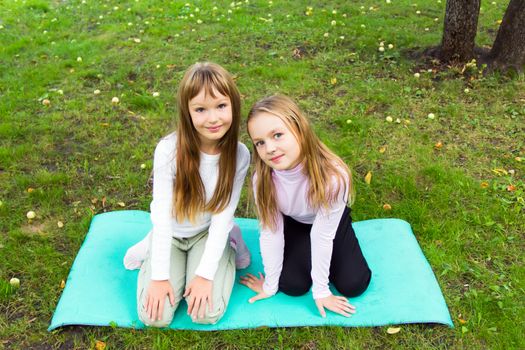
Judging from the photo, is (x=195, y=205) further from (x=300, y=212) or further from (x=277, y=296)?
(x=277, y=296)

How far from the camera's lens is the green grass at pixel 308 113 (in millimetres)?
2980

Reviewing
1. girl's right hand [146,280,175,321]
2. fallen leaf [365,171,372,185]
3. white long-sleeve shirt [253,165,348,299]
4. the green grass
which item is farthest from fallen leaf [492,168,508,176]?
girl's right hand [146,280,175,321]

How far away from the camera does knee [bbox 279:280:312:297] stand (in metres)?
3.05

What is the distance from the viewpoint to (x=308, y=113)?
5199mm

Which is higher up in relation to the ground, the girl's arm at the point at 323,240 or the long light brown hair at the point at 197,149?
the long light brown hair at the point at 197,149

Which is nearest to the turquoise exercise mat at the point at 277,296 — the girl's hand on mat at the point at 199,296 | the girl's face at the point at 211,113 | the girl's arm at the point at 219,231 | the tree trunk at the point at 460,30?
the girl's hand on mat at the point at 199,296

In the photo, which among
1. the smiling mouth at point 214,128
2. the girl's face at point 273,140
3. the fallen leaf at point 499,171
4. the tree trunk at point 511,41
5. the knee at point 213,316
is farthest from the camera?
the tree trunk at point 511,41

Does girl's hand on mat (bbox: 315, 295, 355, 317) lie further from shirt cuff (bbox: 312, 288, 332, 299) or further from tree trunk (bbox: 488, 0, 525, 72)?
tree trunk (bbox: 488, 0, 525, 72)

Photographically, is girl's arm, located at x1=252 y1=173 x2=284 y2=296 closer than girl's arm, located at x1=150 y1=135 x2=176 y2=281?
No

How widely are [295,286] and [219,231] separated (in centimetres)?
64

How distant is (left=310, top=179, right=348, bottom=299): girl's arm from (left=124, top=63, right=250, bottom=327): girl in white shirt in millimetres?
567

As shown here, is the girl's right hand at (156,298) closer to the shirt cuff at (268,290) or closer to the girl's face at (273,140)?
the shirt cuff at (268,290)

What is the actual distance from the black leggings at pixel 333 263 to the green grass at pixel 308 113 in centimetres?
30

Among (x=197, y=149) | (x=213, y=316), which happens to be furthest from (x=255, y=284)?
(x=197, y=149)
